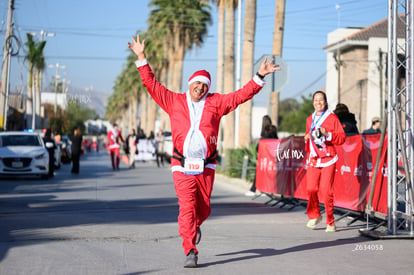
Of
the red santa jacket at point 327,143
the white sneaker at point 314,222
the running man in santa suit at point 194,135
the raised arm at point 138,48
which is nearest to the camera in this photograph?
the running man in santa suit at point 194,135

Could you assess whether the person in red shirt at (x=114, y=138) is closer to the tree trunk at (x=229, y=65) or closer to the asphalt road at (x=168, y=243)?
the tree trunk at (x=229, y=65)

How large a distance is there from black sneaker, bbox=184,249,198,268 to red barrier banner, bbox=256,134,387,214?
398 centimetres

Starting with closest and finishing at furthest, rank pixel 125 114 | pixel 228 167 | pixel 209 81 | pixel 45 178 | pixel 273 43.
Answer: pixel 209 81, pixel 45 178, pixel 228 167, pixel 273 43, pixel 125 114

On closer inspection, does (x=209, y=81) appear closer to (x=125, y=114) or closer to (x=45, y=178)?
(x=45, y=178)

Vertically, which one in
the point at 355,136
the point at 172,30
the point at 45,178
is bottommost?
the point at 45,178

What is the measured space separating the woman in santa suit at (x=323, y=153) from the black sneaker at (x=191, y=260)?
349 cm

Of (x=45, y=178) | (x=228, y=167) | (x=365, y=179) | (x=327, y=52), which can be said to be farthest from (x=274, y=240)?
(x=327, y=52)

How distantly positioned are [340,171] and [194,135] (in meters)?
5.22

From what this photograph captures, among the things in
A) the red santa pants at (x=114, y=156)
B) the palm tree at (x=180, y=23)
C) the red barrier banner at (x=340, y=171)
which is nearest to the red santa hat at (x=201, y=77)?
the red barrier banner at (x=340, y=171)

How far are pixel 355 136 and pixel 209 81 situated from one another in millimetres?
4662

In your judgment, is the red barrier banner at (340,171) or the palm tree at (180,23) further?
the palm tree at (180,23)

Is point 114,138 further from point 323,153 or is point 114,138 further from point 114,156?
point 323,153

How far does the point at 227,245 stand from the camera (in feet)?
29.1

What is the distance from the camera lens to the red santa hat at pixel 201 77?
25.3 feet
